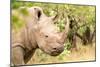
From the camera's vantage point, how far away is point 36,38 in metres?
2.34

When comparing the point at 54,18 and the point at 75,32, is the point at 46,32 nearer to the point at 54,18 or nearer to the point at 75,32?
the point at 54,18

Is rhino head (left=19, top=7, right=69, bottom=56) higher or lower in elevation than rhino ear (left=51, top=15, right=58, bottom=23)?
lower

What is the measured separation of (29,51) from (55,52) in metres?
0.33

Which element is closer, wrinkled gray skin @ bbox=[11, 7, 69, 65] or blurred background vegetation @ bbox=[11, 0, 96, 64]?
wrinkled gray skin @ bbox=[11, 7, 69, 65]

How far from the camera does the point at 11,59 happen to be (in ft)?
7.29

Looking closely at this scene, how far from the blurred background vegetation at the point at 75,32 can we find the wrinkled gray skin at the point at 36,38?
0.19ft

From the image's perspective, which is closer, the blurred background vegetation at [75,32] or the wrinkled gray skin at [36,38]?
the wrinkled gray skin at [36,38]

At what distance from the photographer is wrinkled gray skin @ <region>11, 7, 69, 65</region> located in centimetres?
225

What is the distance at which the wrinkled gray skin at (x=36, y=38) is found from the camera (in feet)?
7.39

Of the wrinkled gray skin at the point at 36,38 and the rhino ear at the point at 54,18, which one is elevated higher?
the rhino ear at the point at 54,18

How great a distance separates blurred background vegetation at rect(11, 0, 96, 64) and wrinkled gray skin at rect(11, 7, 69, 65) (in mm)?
59

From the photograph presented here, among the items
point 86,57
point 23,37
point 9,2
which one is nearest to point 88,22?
point 86,57

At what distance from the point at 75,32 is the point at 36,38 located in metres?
0.54

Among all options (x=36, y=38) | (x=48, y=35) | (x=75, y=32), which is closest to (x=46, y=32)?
(x=48, y=35)
